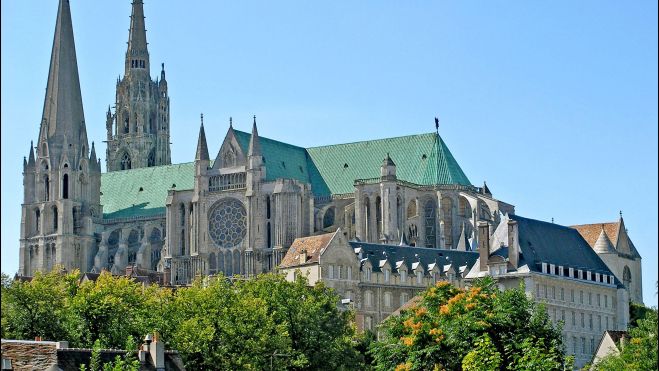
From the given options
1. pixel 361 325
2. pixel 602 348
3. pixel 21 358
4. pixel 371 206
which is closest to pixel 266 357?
pixel 21 358

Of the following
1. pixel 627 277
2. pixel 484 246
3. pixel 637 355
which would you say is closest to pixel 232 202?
pixel 627 277

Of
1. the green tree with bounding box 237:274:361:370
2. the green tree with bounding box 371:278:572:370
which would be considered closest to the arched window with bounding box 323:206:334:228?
the green tree with bounding box 237:274:361:370

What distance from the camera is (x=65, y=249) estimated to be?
17688cm

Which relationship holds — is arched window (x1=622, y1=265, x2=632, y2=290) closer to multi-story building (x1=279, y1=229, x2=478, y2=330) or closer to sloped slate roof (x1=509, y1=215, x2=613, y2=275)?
sloped slate roof (x1=509, y1=215, x2=613, y2=275)

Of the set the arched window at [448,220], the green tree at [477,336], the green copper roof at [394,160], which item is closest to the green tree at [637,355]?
the green tree at [477,336]

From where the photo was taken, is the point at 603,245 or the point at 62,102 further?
the point at 62,102

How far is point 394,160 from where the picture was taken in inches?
6496

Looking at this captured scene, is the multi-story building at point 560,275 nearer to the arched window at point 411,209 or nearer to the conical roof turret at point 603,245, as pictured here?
the conical roof turret at point 603,245

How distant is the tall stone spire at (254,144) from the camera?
157750 millimetres

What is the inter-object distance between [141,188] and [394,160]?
39.4 m

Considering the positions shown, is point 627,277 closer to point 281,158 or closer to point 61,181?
point 281,158

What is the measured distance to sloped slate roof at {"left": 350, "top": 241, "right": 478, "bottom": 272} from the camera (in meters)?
132

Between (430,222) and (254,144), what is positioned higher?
(254,144)

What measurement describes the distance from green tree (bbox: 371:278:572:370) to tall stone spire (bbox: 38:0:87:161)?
122050mm
